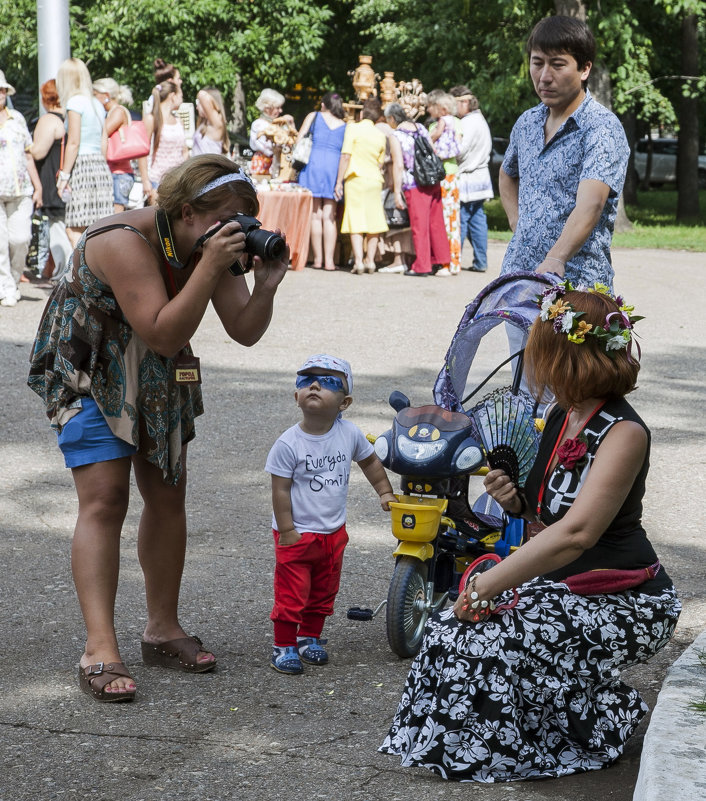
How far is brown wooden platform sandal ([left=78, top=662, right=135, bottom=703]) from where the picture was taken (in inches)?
145

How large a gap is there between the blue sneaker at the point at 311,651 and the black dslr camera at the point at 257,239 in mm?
1271

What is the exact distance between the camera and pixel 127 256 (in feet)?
12.0

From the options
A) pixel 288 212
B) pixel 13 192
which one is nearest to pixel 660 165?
pixel 288 212

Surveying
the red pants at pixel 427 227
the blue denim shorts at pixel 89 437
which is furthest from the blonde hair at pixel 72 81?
the blue denim shorts at pixel 89 437

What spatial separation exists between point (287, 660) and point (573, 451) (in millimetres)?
1225

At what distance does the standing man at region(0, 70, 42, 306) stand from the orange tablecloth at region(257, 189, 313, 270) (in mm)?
2962

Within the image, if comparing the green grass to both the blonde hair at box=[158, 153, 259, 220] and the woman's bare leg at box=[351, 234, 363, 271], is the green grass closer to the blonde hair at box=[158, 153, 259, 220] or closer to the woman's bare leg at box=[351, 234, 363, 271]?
the woman's bare leg at box=[351, 234, 363, 271]

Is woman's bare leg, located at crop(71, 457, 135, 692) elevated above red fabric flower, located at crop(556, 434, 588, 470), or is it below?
below

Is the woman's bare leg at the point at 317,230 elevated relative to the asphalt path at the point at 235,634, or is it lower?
elevated

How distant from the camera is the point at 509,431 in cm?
413

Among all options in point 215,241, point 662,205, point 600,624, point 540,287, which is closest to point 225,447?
point 540,287

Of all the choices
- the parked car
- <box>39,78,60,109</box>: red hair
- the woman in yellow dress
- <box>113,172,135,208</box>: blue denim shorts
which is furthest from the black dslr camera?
the parked car

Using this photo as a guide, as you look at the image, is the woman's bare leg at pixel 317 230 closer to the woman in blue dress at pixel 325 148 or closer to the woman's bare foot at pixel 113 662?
the woman in blue dress at pixel 325 148

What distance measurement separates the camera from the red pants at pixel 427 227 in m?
14.3
